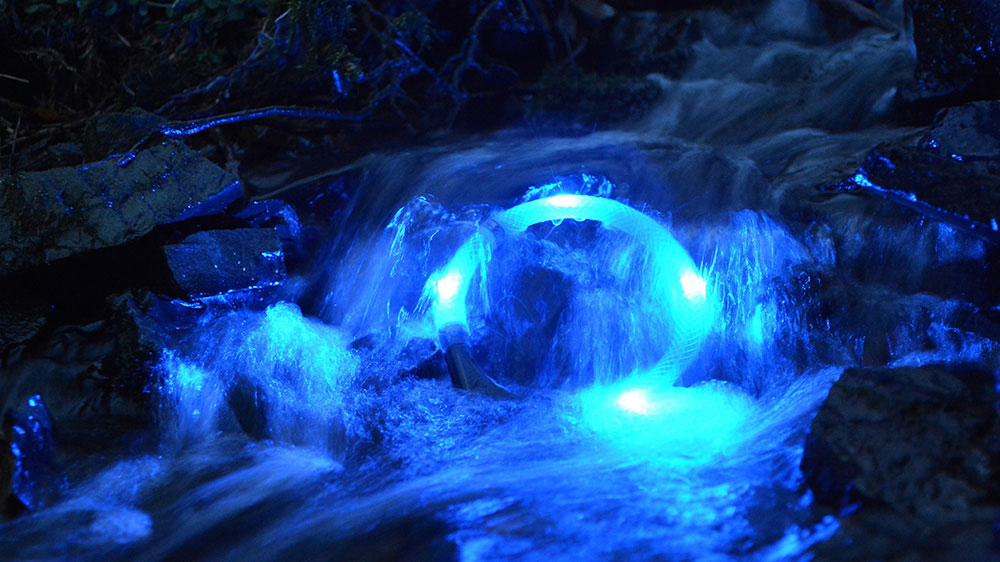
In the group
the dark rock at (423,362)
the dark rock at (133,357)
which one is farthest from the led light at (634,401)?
the dark rock at (133,357)

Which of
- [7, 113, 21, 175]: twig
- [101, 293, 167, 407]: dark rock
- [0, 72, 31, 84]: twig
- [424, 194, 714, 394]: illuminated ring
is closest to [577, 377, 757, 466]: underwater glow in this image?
[424, 194, 714, 394]: illuminated ring

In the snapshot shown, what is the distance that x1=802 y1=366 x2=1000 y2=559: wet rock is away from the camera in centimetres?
221

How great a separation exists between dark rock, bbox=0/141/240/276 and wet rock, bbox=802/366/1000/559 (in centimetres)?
350

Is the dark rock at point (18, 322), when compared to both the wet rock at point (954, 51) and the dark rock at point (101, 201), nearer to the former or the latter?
the dark rock at point (101, 201)

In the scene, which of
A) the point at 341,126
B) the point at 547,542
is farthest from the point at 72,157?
the point at 547,542

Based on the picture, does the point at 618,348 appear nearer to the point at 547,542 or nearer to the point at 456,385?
the point at 456,385

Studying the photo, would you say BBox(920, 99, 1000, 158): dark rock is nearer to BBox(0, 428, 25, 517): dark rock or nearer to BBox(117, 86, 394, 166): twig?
BBox(117, 86, 394, 166): twig

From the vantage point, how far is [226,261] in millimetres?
4414

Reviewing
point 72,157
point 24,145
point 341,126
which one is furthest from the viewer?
point 341,126

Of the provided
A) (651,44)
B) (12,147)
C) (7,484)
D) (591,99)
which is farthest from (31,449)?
(651,44)

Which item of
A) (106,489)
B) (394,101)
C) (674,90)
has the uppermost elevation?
(394,101)

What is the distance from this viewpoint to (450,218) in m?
4.52

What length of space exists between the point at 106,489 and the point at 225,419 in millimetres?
628

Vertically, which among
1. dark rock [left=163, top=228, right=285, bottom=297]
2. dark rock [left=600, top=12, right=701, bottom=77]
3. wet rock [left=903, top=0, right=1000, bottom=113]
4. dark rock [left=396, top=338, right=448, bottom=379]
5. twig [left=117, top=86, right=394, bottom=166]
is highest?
dark rock [left=600, top=12, right=701, bottom=77]
